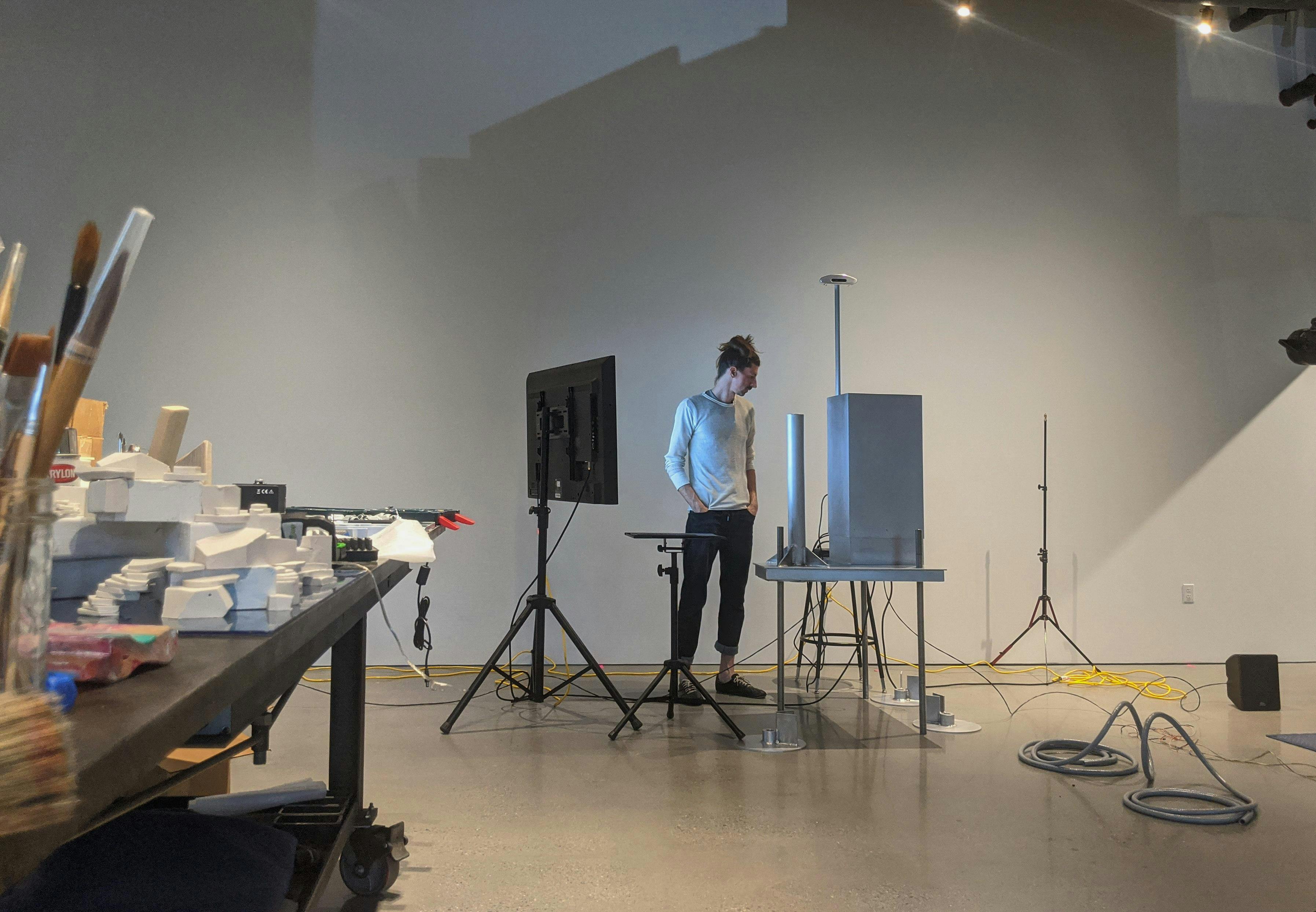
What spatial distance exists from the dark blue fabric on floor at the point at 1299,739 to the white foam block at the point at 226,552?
3.75m

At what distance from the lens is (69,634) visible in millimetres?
604

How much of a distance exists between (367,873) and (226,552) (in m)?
1.41

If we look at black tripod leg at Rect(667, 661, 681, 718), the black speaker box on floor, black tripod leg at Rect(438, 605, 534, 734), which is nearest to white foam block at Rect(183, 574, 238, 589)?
black tripod leg at Rect(438, 605, 534, 734)

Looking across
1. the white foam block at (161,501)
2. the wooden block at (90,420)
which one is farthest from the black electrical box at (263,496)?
the white foam block at (161,501)

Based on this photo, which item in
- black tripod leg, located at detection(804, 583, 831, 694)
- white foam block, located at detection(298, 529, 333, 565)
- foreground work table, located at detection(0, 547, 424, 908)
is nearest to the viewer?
foreground work table, located at detection(0, 547, 424, 908)

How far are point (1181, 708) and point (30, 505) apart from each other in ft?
14.7

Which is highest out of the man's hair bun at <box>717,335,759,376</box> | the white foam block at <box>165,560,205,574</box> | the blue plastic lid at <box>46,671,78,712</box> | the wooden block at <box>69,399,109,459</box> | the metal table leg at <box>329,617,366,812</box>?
→ the man's hair bun at <box>717,335,759,376</box>

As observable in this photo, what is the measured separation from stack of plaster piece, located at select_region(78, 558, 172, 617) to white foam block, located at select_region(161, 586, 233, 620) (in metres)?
0.02

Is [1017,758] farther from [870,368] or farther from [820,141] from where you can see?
[820,141]

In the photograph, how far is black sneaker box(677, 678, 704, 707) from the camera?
3.84 meters

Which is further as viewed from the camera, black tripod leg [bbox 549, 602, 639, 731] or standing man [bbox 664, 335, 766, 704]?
standing man [bbox 664, 335, 766, 704]

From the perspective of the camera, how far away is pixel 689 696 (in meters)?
3.87

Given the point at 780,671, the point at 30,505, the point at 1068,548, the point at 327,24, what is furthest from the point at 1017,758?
the point at 327,24

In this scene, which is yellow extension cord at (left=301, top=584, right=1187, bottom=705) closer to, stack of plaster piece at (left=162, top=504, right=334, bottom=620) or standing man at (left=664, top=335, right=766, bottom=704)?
standing man at (left=664, top=335, right=766, bottom=704)
